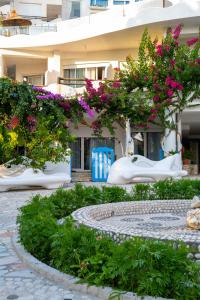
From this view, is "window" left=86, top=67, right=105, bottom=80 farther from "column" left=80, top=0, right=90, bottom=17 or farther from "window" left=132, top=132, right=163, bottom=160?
"column" left=80, top=0, right=90, bottom=17

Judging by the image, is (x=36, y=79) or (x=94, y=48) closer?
(x=94, y=48)

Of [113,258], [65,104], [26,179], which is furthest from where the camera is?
[65,104]

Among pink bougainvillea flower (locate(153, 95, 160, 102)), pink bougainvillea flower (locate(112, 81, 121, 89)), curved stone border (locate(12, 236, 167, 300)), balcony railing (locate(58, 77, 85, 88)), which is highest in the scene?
balcony railing (locate(58, 77, 85, 88))

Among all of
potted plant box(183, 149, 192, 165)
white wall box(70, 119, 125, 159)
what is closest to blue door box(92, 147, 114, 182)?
white wall box(70, 119, 125, 159)

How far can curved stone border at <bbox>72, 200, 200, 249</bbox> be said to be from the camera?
5.09 meters

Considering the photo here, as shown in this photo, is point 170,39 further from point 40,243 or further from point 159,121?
point 40,243

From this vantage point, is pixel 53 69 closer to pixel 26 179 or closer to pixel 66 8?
pixel 66 8

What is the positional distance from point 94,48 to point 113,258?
65.6ft

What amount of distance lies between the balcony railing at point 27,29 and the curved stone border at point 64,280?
64.0ft

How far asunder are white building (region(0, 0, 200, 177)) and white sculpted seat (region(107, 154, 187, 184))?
11.3ft

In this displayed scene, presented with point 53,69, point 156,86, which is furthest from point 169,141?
point 53,69

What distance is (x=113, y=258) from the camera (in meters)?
4.34

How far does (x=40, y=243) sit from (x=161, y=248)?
189 centimetres

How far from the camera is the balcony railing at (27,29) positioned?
23.4m
